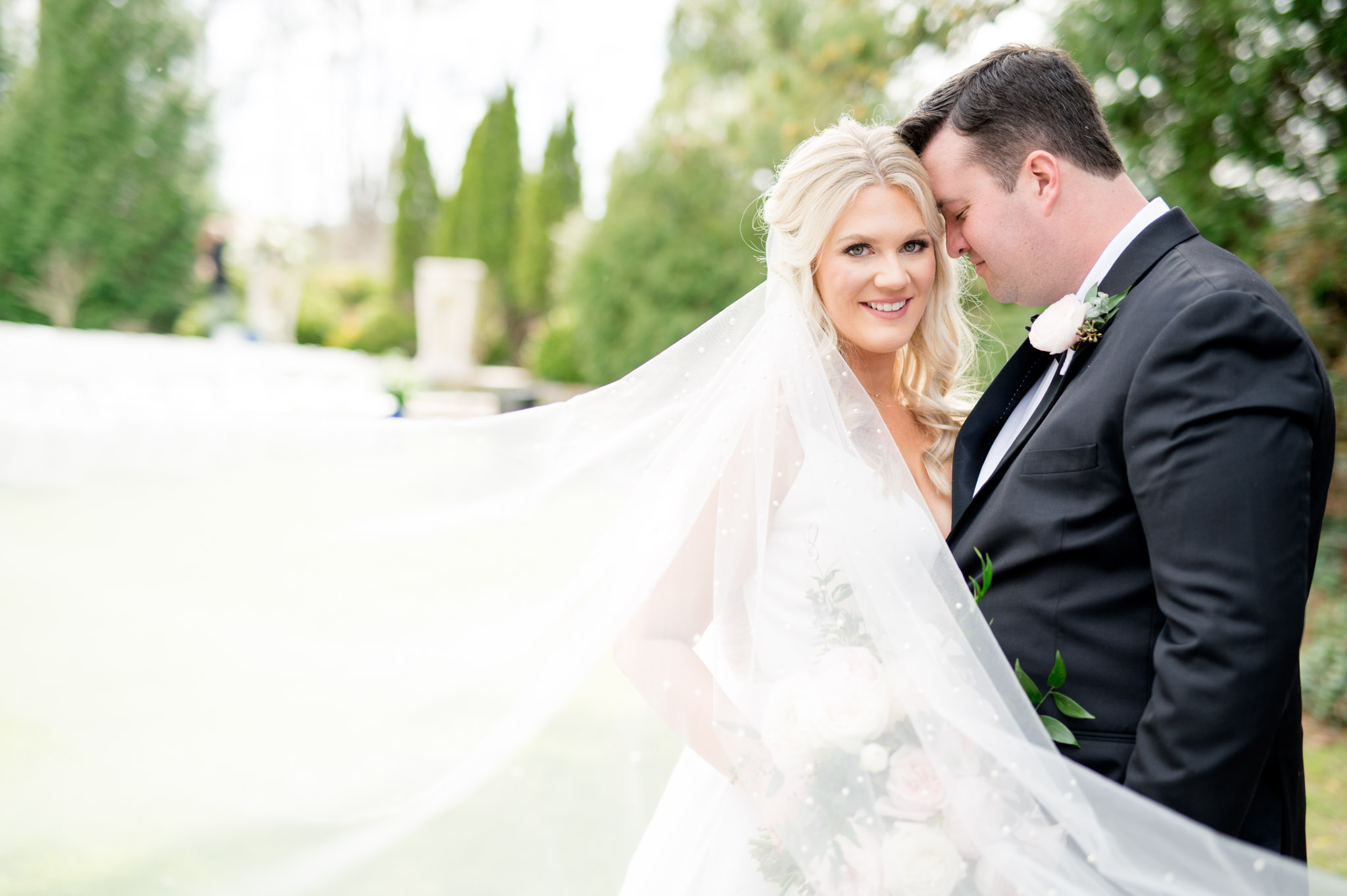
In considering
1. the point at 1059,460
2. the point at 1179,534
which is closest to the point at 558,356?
the point at 1059,460

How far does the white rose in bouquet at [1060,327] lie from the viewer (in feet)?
6.03

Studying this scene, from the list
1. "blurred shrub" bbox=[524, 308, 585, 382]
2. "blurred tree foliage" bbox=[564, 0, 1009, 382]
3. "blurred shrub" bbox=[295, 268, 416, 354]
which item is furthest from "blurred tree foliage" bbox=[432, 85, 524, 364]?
"blurred tree foliage" bbox=[564, 0, 1009, 382]

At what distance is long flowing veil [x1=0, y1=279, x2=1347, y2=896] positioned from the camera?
1.61 m

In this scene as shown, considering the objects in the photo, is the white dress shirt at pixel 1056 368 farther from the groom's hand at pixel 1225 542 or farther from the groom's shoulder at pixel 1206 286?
the groom's hand at pixel 1225 542

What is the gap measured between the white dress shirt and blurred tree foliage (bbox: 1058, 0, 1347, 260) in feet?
12.2

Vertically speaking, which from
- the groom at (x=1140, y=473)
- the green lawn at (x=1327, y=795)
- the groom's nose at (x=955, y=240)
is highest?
the groom's nose at (x=955, y=240)

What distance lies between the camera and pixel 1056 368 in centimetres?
201

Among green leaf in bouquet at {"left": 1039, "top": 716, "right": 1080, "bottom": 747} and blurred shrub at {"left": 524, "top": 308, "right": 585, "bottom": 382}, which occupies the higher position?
blurred shrub at {"left": 524, "top": 308, "right": 585, "bottom": 382}

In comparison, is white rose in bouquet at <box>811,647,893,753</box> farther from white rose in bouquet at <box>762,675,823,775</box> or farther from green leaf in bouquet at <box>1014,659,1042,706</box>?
green leaf in bouquet at <box>1014,659,1042,706</box>

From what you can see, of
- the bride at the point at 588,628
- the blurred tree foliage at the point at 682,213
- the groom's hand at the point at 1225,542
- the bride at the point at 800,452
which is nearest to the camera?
the groom's hand at the point at 1225,542

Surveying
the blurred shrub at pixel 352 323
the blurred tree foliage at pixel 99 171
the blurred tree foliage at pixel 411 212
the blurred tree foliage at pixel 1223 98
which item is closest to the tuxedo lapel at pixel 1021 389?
the blurred tree foliage at pixel 1223 98

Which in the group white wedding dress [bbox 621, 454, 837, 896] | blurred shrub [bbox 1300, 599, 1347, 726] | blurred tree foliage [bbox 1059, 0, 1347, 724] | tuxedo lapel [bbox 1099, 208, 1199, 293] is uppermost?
blurred tree foliage [bbox 1059, 0, 1347, 724]

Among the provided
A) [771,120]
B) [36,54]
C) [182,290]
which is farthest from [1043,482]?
[36,54]

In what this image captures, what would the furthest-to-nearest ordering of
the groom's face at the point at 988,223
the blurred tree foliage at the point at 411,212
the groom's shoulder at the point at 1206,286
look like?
the blurred tree foliage at the point at 411,212 < the groom's face at the point at 988,223 < the groom's shoulder at the point at 1206,286
